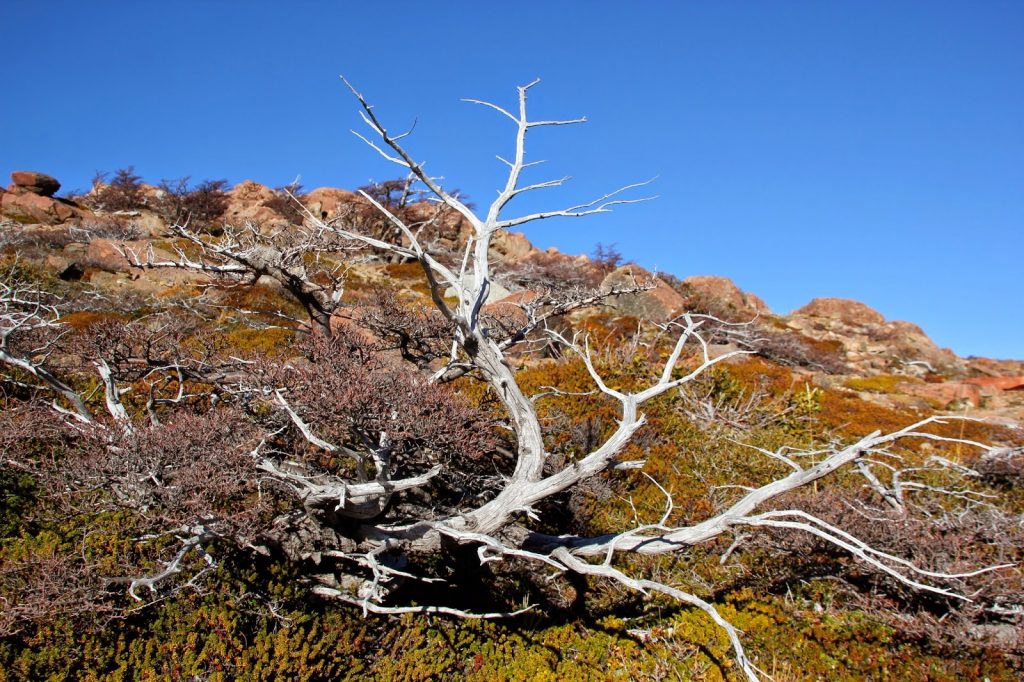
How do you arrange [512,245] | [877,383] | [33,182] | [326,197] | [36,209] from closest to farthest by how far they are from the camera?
[877,383]
[36,209]
[33,182]
[326,197]
[512,245]

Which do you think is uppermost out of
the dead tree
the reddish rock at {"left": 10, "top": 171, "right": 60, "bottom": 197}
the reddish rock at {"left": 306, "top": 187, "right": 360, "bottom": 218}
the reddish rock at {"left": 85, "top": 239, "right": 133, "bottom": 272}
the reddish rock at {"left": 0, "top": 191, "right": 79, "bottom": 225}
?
the reddish rock at {"left": 306, "top": 187, "right": 360, "bottom": 218}

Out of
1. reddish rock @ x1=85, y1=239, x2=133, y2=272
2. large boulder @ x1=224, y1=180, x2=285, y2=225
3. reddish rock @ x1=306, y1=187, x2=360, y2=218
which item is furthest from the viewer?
reddish rock @ x1=306, y1=187, x2=360, y2=218

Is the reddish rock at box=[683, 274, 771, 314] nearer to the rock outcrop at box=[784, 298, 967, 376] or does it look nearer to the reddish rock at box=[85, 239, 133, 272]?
the rock outcrop at box=[784, 298, 967, 376]


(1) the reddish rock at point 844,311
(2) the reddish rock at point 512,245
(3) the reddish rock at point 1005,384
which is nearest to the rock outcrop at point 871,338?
(1) the reddish rock at point 844,311

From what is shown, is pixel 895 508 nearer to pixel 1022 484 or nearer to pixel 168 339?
pixel 1022 484

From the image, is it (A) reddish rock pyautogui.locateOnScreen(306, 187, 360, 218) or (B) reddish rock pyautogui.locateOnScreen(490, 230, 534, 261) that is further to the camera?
(B) reddish rock pyautogui.locateOnScreen(490, 230, 534, 261)

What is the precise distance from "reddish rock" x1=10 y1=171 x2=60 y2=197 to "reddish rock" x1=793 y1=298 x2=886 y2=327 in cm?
4448

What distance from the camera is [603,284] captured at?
21.1 meters

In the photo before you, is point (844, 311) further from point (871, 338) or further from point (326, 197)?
point (326, 197)

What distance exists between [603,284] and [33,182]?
1313 inches

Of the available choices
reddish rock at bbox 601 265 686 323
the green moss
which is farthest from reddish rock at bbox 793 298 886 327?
reddish rock at bbox 601 265 686 323

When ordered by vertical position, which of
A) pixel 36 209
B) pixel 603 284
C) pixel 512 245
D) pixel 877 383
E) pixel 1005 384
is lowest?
pixel 877 383

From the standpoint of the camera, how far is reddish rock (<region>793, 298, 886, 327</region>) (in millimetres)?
32312

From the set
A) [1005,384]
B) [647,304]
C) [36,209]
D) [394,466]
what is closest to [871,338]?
[1005,384]
